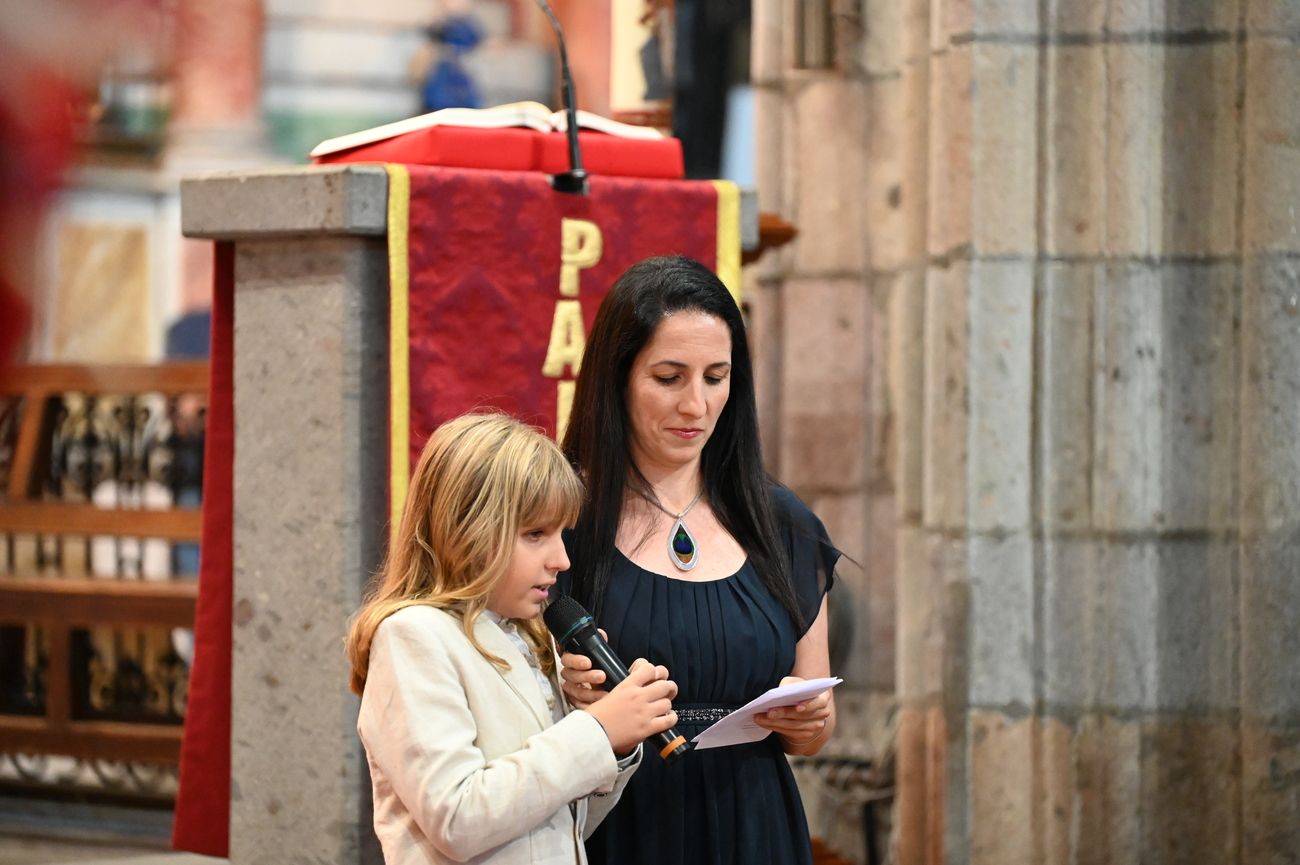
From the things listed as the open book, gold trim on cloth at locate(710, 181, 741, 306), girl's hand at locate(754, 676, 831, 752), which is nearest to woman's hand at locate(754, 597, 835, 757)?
girl's hand at locate(754, 676, 831, 752)

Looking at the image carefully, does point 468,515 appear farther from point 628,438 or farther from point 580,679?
point 628,438

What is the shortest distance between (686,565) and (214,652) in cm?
120

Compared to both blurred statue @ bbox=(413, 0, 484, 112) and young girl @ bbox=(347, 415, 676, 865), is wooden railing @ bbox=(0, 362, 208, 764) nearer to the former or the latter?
blurred statue @ bbox=(413, 0, 484, 112)

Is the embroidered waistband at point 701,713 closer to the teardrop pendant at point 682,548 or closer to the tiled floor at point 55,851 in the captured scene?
the teardrop pendant at point 682,548

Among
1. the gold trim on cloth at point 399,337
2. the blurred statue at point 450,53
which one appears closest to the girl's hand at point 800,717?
the gold trim on cloth at point 399,337

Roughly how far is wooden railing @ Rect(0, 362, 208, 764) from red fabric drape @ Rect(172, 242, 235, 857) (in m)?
2.10

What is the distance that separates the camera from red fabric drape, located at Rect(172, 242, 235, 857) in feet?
10.1

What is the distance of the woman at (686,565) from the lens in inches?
89.5

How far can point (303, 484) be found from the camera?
2941 mm

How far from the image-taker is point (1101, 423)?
12.1 feet

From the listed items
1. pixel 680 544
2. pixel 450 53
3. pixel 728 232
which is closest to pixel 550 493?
pixel 680 544

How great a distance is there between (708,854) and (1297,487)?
6.05 feet

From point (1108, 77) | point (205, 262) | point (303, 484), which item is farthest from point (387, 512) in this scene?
point (205, 262)

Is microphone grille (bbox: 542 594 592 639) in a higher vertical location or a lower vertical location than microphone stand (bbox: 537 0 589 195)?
lower
